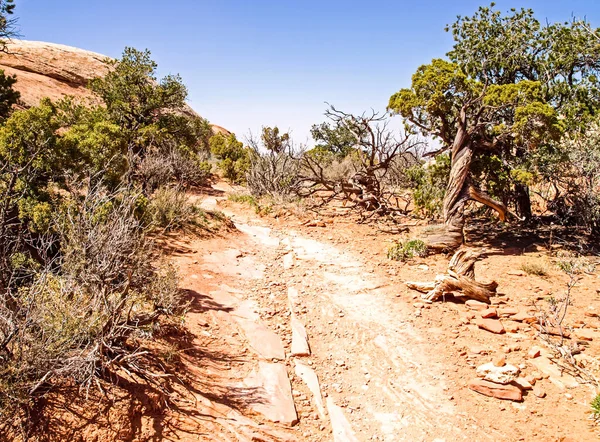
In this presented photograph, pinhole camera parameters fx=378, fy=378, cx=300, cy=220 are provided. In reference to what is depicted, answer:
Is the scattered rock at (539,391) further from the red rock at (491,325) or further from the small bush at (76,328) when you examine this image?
the small bush at (76,328)

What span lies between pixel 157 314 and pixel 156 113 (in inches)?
565

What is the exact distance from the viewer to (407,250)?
804 centimetres

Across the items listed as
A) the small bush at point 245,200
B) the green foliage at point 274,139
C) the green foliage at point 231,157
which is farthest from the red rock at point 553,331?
the green foliage at point 231,157

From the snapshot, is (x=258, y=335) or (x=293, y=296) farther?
(x=293, y=296)

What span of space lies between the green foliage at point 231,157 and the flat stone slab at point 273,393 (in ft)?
52.9

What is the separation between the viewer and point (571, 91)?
8648mm

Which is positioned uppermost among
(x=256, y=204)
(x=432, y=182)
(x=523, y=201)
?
(x=432, y=182)

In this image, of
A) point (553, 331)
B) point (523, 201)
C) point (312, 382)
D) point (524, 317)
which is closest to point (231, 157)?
point (523, 201)

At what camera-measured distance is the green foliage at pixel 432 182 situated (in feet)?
31.3

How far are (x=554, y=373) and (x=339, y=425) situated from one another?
8.12ft

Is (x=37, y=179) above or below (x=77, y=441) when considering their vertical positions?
above

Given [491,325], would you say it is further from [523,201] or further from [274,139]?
[274,139]

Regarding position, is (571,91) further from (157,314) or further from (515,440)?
(157,314)

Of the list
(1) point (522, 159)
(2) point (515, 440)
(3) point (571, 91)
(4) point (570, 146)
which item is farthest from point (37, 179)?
(3) point (571, 91)
